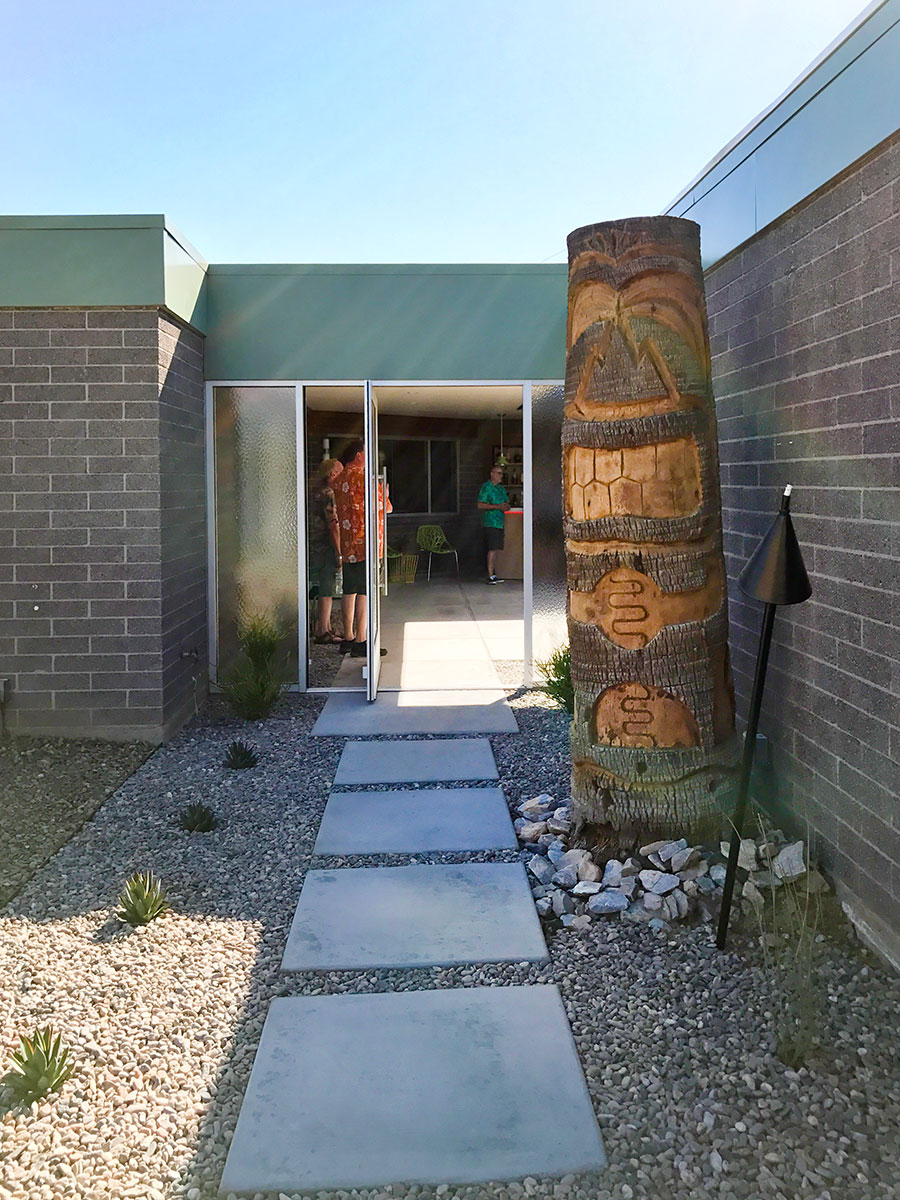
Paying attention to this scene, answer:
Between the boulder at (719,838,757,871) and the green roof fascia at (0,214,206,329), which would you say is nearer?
the boulder at (719,838,757,871)

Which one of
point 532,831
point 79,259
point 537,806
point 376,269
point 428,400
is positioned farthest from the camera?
point 428,400

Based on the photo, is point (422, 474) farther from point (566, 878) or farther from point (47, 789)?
point (566, 878)

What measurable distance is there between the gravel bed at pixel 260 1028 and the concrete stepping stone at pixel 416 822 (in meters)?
0.13

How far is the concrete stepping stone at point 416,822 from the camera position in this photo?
4.47 metres

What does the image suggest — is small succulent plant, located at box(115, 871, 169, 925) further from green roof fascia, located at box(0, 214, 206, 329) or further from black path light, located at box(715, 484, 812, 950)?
green roof fascia, located at box(0, 214, 206, 329)

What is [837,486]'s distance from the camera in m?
3.62

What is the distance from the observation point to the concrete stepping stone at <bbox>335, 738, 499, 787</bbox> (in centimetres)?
553

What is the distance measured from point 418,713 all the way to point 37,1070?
15.3ft

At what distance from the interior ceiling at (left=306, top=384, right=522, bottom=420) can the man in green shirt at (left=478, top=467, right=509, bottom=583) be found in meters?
1.02

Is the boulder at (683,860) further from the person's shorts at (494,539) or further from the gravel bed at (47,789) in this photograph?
the person's shorts at (494,539)

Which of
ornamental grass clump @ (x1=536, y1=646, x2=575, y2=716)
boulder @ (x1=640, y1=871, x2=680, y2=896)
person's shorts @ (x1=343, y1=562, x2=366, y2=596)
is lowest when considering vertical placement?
boulder @ (x1=640, y1=871, x2=680, y2=896)

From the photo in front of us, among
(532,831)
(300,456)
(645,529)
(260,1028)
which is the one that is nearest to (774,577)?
(645,529)

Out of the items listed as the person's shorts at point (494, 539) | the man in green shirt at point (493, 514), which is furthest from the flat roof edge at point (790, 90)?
the person's shorts at point (494, 539)

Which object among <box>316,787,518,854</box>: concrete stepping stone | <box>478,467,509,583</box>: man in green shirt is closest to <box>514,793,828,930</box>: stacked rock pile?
<box>316,787,518,854</box>: concrete stepping stone
